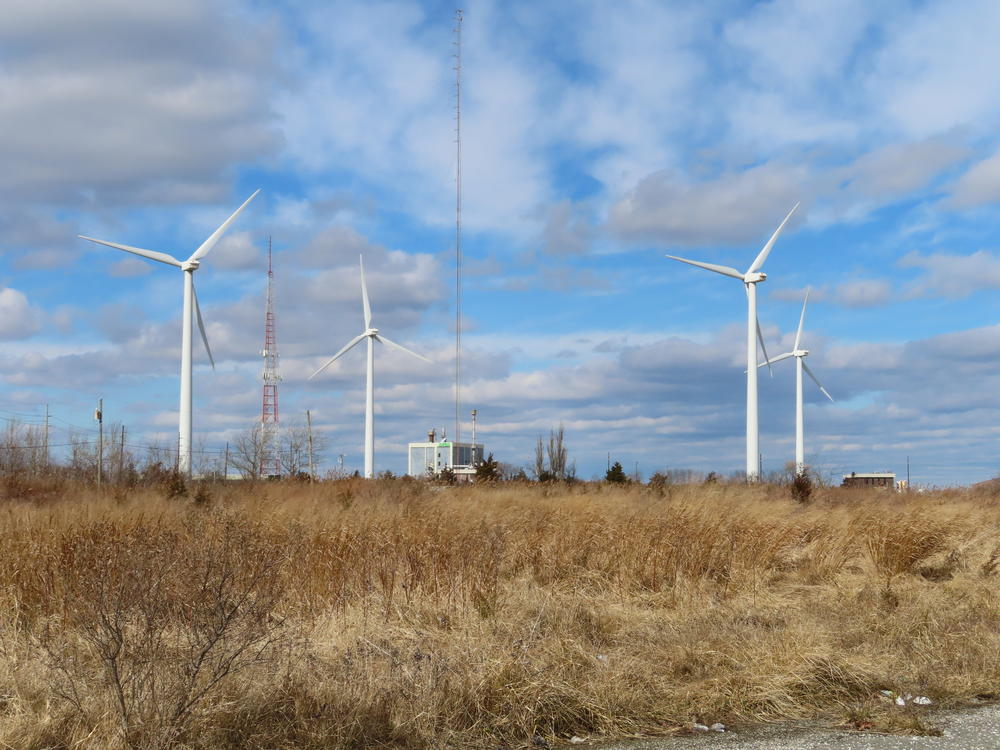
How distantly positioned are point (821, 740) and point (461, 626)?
3277mm

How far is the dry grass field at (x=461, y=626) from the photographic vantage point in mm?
6039

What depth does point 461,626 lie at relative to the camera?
27.2ft

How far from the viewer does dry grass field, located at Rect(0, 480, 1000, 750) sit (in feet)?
19.8

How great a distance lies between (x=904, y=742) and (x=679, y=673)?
177 centimetres

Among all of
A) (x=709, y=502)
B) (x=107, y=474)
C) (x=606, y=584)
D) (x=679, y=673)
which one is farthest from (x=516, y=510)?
(x=107, y=474)

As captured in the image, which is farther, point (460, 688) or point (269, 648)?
point (269, 648)

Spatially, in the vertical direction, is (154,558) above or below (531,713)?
above

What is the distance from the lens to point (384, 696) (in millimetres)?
6324

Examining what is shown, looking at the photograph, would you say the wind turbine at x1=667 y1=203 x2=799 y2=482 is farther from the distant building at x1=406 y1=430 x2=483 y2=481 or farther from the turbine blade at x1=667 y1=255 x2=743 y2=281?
the distant building at x1=406 y1=430 x2=483 y2=481

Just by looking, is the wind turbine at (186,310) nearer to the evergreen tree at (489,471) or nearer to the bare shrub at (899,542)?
the evergreen tree at (489,471)

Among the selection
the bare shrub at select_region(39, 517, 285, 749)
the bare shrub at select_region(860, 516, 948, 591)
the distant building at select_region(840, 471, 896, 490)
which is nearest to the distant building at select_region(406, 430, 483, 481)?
the distant building at select_region(840, 471, 896, 490)

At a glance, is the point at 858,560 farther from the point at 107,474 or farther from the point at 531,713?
the point at 107,474

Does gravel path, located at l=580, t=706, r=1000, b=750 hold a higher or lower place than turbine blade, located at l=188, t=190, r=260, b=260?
lower

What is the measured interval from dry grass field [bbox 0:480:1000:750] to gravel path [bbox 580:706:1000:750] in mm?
218
